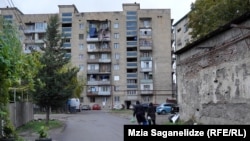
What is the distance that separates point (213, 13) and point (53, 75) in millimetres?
14313

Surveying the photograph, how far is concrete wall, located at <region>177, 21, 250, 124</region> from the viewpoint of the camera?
17.7 meters

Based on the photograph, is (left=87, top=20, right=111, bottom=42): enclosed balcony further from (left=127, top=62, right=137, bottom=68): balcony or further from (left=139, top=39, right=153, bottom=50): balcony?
(left=139, top=39, right=153, bottom=50): balcony

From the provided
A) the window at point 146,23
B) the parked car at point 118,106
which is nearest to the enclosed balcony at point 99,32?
the window at point 146,23

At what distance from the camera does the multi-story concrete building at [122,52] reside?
281ft

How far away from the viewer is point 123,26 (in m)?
88.1

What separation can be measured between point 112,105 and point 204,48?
63327mm

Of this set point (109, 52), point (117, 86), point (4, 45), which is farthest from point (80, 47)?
point (4, 45)

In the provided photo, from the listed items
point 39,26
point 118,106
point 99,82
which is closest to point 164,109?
point 118,106

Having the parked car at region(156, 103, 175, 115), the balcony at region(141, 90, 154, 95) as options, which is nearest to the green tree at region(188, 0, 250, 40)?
the parked car at region(156, 103, 175, 115)

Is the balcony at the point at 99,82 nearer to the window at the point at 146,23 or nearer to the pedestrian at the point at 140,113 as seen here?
the window at the point at 146,23

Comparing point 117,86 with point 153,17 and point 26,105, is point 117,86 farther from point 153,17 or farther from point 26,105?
point 26,105

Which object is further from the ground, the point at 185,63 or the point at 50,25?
the point at 50,25

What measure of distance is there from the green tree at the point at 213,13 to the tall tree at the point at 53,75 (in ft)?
40.7

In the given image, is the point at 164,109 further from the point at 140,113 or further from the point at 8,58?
the point at 8,58
